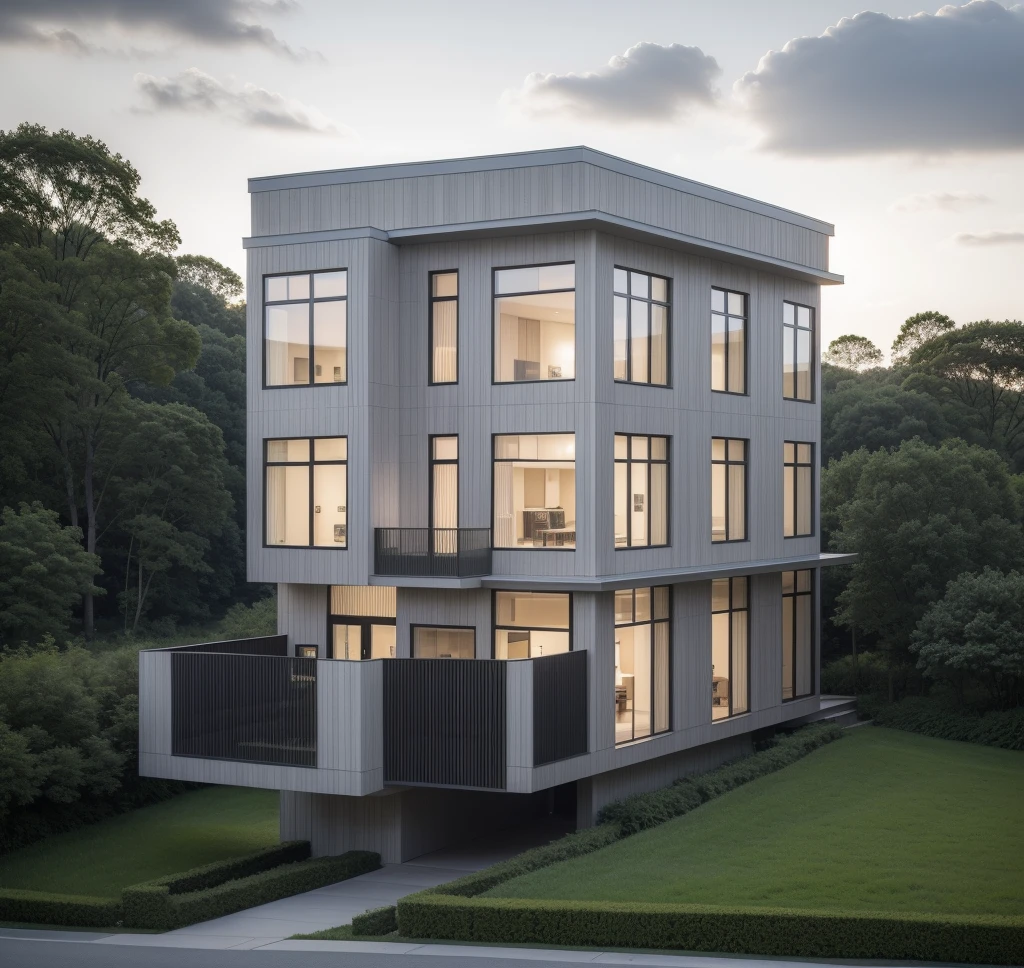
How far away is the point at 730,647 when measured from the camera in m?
27.9

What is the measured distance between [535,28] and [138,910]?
1765 cm

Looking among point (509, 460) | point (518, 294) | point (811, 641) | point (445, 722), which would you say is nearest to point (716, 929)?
point (445, 722)

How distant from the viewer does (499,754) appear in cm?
2111

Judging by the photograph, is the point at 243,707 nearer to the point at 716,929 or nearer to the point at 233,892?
the point at 233,892

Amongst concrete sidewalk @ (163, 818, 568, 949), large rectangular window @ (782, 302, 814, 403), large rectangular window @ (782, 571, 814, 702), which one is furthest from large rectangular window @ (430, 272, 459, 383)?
large rectangular window @ (782, 571, 814, 702)

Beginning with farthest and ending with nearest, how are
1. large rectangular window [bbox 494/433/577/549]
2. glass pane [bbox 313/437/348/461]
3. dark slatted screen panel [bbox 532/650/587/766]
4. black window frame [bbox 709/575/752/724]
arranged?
1. black window frame [bbox 709/575/752/724]
2. glass pane [bbox 313/437/348/461]
3. large rectangular window [bbox 494/433/577/549]
4. dark slatted screen panel [bbox 532/650/587/766]

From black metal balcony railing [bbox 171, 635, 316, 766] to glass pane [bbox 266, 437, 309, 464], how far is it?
369cm

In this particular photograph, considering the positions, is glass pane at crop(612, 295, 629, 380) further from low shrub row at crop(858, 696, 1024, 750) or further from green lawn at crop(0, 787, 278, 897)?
low shrub row at crop(858, 696, 1024, 750)

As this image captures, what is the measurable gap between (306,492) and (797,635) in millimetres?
13093

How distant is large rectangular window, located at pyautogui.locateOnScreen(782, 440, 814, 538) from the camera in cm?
3031

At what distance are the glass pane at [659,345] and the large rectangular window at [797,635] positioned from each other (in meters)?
7.44

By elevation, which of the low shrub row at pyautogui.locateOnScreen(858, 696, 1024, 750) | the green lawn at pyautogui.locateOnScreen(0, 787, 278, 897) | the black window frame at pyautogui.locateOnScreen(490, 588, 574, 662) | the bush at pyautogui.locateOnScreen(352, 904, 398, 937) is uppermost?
the black window frame at pyautogui.locateOnScreen(490, 588, 574, 662)

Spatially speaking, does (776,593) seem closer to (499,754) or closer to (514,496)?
(514,496)

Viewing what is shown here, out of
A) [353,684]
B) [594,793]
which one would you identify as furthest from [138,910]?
[594,793]
